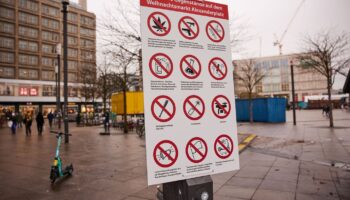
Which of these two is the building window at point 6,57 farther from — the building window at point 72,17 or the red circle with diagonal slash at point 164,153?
the red circle with diagonal slash at point 164,153

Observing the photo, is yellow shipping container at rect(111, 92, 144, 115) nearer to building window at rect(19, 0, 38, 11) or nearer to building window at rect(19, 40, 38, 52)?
building window at rect(19, 40, 38, 52)

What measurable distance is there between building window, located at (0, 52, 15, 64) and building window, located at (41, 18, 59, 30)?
10236 millimetres

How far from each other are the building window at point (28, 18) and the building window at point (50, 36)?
2.70m

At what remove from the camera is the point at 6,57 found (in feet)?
171

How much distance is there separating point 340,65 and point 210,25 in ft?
60.5

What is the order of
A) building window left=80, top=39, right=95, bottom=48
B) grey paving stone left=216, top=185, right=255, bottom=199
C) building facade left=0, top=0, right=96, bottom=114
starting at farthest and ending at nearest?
1. building window left=80, top=39, right=95, bottom=48
2. building facade left=0, top=0, right=96, bottom=114
3. grey paving stone left=216, top=185, right=255, bottom=199

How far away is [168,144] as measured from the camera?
2.12 metres

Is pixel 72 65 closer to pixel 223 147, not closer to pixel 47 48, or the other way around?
pixel 47 48

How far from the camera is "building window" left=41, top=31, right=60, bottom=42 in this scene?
2282 inches

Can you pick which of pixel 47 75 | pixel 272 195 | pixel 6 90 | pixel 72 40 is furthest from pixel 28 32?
pixel 272 195

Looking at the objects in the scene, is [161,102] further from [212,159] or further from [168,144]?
[212,159]

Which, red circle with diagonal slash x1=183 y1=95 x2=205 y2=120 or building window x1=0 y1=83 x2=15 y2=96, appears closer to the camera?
red circle with diagonal slash x1=183 y1=95 x2=205 y2=120

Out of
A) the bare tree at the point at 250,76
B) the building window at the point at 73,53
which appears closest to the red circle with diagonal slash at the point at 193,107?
the bare tree at the point at 250,76

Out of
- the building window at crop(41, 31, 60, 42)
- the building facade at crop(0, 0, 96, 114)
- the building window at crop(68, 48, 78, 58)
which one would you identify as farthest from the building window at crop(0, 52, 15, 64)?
the building window at crop(68, 48, 78, 58)
